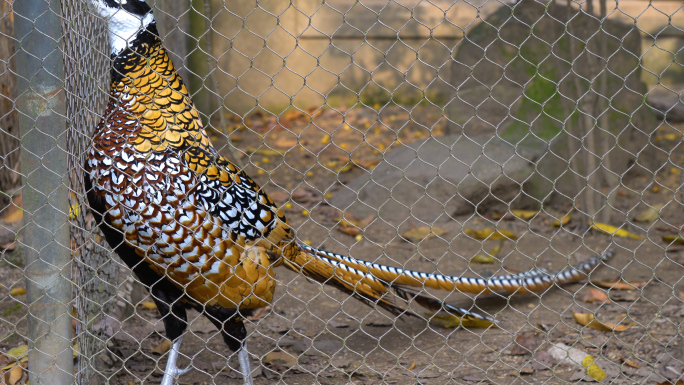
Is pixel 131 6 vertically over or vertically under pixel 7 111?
over

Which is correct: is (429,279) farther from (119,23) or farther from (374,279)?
(119,23)

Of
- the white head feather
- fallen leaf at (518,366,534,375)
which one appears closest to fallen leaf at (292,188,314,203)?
fallen leaf at (518,366,534,375)

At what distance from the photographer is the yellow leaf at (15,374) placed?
2.70 m

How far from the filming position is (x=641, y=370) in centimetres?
Result: 292

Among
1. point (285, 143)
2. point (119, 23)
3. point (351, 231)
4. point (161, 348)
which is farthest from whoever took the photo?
point (285, 143)

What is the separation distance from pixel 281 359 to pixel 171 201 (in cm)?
113

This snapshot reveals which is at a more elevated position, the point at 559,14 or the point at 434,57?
the point at 559,14

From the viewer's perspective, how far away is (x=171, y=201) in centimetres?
245

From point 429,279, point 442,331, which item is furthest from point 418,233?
point 429,279

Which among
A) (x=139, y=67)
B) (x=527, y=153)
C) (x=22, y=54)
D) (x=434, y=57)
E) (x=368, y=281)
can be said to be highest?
(x=22, y=54)

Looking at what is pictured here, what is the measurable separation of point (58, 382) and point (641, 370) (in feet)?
8.01

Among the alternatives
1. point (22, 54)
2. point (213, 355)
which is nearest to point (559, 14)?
point (213, 355)

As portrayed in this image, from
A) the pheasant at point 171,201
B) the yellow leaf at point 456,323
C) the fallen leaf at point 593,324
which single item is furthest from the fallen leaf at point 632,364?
the pheasant at point 171,201

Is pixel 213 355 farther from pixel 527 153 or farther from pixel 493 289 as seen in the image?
pixel 527 153
